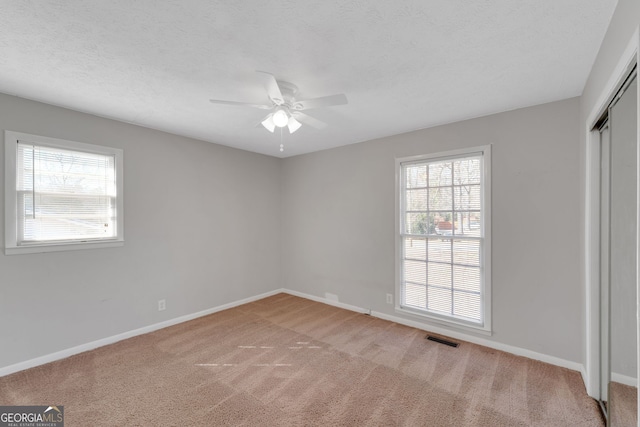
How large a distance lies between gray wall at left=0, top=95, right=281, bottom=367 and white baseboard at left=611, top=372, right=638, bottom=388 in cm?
414

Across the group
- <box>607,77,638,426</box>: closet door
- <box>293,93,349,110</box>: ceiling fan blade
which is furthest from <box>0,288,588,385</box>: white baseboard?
<box>293,93,349,110</box>: ceiling fan blade

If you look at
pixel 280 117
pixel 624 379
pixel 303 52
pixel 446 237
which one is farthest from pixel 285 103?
pixel 624 379

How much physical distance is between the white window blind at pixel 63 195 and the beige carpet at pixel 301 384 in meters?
1.30

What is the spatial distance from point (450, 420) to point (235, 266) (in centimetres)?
337

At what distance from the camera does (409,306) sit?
3.54 m

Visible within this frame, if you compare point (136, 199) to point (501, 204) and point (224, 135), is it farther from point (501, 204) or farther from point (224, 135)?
point (501, 204)

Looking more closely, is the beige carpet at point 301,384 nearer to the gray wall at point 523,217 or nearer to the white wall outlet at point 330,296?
the gray wall at point 523,217

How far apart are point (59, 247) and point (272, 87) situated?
270cm

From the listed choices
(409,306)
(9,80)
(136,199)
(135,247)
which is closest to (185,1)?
(9,80)

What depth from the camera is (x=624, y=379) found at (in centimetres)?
150

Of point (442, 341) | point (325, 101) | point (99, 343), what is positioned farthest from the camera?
point (442, 341)

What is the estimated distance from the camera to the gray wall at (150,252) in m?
2.50

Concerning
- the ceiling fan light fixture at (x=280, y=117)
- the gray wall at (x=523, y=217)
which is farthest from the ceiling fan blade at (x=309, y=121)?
the gray wall at (x=523, y=217)

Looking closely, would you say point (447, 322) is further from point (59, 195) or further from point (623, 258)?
point (59, 195)
